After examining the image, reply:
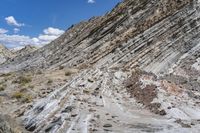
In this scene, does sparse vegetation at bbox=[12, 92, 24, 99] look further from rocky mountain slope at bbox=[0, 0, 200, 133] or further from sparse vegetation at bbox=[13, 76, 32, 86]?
sparse vegetation at bbox=[13, 76, 32, 86]

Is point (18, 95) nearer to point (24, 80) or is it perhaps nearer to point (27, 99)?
point (27, 99)

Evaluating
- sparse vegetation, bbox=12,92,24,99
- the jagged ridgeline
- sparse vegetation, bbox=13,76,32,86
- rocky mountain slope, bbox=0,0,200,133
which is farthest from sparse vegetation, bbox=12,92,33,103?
the jagged ridgeline

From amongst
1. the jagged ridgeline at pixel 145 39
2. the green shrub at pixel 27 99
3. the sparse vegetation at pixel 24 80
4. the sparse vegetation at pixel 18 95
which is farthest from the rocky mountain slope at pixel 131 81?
the sparse vegetation at pixel 24 80

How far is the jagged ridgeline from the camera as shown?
40469 millimetres

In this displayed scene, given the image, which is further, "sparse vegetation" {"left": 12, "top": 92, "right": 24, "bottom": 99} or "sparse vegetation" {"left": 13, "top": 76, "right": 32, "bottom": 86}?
"sparse vegetation" {"left": 13, "top": 76, "right": 32, "bottom": 86}

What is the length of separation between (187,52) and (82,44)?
23.3 m

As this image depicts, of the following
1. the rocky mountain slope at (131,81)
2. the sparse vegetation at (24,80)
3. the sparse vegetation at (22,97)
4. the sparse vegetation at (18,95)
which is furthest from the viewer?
the sparse vegetation at (24,80)

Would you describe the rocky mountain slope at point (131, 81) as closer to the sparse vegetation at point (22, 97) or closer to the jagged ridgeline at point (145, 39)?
the jagged ridgeline at point (145, 39)

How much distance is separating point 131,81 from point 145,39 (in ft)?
39.0

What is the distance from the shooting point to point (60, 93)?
2964 centimetres

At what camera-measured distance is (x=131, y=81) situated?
3378 cm

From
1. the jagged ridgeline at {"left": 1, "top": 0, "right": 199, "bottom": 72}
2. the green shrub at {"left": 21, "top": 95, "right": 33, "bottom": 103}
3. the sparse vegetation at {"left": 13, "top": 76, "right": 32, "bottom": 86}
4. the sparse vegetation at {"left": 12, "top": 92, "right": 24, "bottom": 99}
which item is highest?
the jagged ridgeline at {"left": 1, "top": 0, "right": 199, "bottom": 72}

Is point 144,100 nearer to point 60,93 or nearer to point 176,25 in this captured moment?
point 60,93

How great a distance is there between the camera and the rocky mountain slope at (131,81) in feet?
73.2
